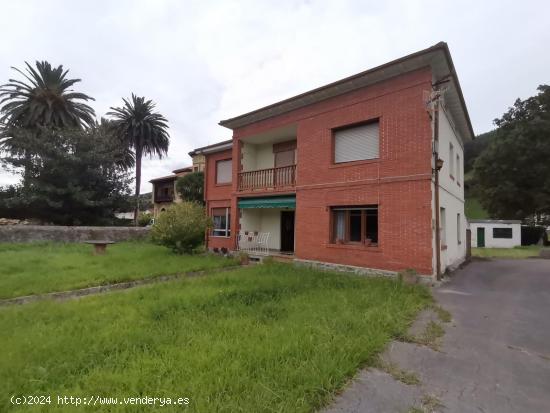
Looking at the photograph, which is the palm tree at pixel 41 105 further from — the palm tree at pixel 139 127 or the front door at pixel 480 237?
the front door at pixel 480 237

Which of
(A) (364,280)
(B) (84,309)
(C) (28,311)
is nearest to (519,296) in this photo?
(A) (364,280)

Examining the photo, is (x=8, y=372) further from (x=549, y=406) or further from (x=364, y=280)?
(x=364, y=280)

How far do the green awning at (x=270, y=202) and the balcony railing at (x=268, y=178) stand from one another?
22.5 inches

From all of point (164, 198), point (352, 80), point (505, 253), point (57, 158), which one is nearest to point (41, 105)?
point (57, 158)

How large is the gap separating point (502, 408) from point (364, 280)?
6.35 metres

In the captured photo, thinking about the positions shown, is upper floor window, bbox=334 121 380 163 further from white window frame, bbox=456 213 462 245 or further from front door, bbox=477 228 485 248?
front door, bbox=477 228 485 248

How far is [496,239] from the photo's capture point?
2991 centimetres

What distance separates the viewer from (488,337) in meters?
5.52

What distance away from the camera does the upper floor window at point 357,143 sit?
11367 mm

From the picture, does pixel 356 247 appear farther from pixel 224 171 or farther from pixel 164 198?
pixel 164 198

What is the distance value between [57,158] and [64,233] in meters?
6.77

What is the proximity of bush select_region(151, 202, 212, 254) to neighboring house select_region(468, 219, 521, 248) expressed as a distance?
2648 centimetres

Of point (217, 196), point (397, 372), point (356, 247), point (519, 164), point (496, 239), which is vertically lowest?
point (397, 372)

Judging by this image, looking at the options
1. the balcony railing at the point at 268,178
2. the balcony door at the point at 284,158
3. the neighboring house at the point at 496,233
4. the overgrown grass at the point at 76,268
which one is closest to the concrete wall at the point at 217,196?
the balcony railing at the point at 268,178
